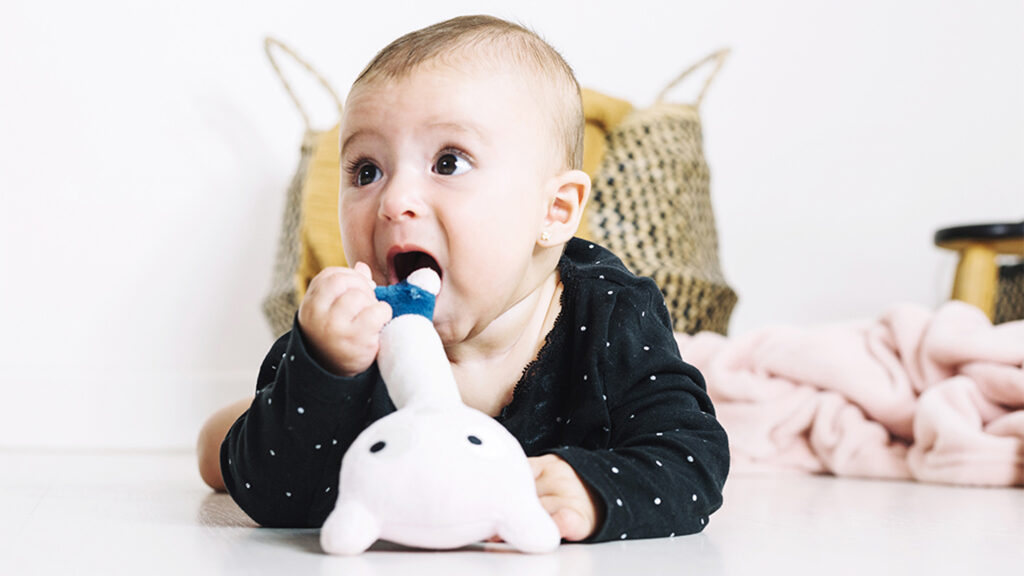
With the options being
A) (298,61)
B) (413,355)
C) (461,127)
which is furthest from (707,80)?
(413,355)

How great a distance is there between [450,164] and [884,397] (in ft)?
2.42

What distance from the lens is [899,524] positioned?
81 cm

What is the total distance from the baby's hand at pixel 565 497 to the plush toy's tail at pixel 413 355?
0.23ft

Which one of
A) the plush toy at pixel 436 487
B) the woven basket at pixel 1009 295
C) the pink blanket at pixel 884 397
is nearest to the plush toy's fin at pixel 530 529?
the plush toy at pixel 436 487

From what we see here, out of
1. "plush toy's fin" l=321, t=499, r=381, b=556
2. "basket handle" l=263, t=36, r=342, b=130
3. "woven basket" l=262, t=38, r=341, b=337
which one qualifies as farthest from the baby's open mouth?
"basket handle" l=263, t=36, r=342, b=130

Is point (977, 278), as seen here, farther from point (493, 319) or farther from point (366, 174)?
point (366, 174)

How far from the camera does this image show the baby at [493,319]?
64 centimetres

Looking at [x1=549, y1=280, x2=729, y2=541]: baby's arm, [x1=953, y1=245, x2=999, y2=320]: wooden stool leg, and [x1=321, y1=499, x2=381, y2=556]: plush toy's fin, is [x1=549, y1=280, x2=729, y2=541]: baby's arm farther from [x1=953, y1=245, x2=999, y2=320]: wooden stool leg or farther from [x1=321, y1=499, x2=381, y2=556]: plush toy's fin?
[x1=953, y1=245, x2=999, y2=320]: wooden stool leg

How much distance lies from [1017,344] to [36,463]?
1.22 m

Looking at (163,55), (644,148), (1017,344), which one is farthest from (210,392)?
(1017,344)

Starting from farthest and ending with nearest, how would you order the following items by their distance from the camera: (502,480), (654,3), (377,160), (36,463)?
(654,3) < (36,463) < (377,160) < (502,480)

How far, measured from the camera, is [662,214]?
164cm

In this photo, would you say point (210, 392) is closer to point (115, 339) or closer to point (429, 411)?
point (115, 339)

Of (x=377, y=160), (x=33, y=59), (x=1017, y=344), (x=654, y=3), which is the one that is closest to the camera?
(x=377, y=160)
